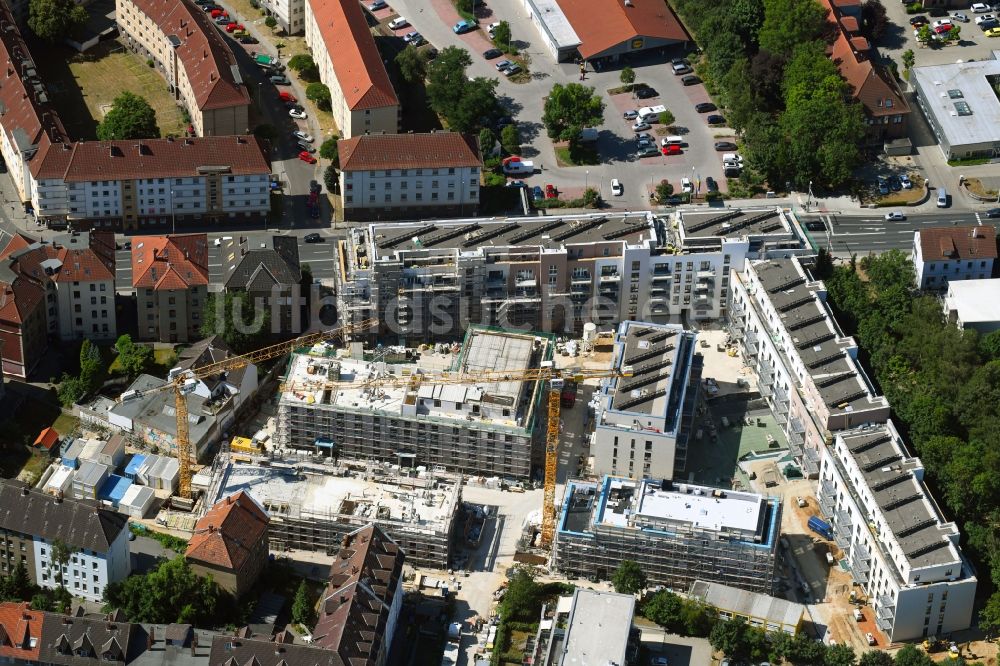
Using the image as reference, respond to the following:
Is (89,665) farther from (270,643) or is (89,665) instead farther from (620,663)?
(620,663)

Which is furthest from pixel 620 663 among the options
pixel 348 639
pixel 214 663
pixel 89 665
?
pixel 89 665

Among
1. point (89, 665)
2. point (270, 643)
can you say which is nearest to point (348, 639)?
point (270, 643)

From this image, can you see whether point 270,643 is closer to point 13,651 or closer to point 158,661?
point 158,661

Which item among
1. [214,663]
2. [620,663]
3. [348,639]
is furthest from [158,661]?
[620,663]

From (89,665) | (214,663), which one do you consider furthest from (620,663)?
(89,665)

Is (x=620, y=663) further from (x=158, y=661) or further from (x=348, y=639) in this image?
(x=158, y=661)

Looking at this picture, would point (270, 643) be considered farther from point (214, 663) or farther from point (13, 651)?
point (13, 651)
